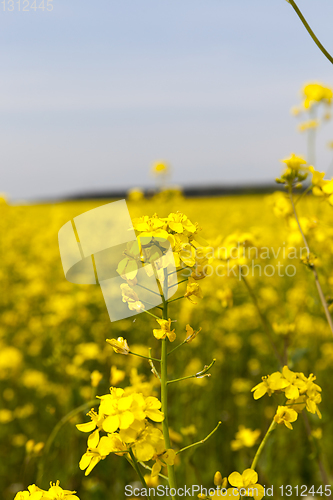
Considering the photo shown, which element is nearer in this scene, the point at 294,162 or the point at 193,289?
the point at 193,289

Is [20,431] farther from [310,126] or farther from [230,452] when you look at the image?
[310,126]

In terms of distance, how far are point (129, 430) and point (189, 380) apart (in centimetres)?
271

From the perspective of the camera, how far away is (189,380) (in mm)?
3328

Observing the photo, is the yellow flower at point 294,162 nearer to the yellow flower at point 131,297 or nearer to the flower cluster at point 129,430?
the yellow flower at point 131,297

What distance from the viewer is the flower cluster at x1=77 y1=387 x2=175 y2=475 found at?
750 millimetres

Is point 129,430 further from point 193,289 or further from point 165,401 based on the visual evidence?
point 193,289

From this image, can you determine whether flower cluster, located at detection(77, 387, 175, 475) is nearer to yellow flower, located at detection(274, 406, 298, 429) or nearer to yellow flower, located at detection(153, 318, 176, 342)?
yellow flower, located at detection(153, 318, 176, 342)

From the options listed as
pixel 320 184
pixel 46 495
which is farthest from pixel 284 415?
pixel 320 184

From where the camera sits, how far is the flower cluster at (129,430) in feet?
2.46

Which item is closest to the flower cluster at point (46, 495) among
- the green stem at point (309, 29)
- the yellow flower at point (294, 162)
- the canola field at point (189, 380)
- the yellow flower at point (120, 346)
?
the canola field at point (189, 380)

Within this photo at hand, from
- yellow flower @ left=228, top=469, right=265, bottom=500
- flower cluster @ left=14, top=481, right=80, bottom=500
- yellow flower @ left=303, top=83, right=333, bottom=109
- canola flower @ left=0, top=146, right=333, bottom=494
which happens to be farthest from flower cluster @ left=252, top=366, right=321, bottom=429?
yellow flower @ left=303, top=83, right=333, bottom=109

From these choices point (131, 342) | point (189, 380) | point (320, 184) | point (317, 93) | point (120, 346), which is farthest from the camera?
point (131, 342)

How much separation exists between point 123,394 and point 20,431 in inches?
123

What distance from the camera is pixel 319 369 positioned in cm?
363
